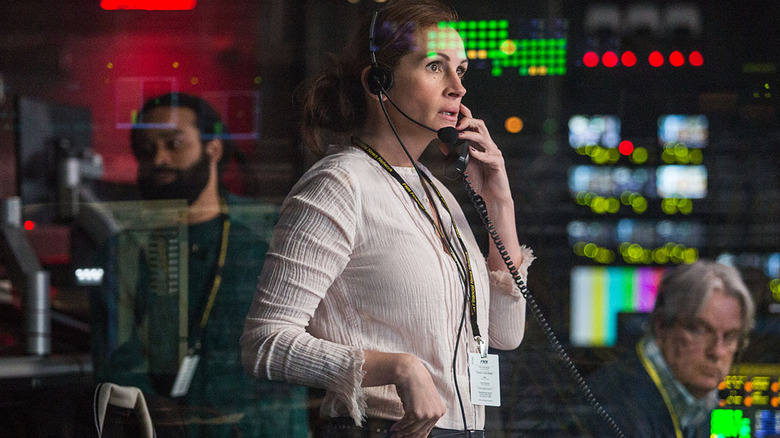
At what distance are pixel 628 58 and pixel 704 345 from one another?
2.36 feet

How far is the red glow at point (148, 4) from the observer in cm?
262

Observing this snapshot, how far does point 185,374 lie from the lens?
2.47 meters

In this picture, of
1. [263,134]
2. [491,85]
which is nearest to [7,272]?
[263,134]

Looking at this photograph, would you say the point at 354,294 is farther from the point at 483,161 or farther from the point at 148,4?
the point at 148,4

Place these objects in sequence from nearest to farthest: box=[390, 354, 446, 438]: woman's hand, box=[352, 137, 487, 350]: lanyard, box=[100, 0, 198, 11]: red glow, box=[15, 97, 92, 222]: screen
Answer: box=[390, 354, 446, 438]: woman's hand, box=[352, 137, 487, 350]: lanyard, box=[100, 0, 198, 11]: red glow, box=[15, 97, 92, 222]: screen

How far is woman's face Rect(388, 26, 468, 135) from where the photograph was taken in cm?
145

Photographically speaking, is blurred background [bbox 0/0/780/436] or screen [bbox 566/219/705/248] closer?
blurred background [bbox 0/0/780/436]

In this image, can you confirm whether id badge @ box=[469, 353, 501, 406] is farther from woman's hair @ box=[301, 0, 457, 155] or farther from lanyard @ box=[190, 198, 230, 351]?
lanyard @ box=[190, 198, 230, 351]

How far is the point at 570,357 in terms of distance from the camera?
6.39 feet

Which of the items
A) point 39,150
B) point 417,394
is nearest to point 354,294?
point 417,394

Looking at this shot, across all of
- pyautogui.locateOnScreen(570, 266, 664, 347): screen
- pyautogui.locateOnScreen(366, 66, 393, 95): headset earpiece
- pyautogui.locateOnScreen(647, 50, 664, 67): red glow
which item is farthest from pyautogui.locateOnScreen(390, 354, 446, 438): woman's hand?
pyautogui.locateOnScreen(647, 50, 664, 67): red glow

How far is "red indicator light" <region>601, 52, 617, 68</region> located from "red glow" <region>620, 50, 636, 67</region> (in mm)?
18

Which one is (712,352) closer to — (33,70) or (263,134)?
(263,134)

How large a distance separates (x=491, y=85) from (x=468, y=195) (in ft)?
1.20
